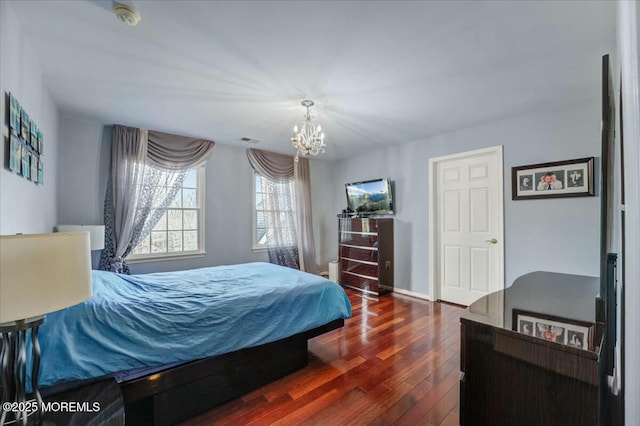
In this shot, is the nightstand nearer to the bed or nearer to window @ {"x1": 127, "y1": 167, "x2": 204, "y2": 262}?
the bed

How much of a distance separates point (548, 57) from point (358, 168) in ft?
10.9

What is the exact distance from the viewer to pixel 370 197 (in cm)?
484

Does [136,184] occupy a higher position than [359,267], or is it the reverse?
[136,184]

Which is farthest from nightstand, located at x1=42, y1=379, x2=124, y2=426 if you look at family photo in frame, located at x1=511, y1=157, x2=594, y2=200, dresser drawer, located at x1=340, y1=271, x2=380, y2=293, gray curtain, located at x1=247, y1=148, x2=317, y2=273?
family photo in frame, located at x1=511, y1=157, x2=594, y2=200

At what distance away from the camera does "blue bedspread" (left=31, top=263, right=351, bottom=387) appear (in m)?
1.46

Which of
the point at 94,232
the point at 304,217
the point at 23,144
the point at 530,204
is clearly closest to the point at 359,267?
the point at 304,217

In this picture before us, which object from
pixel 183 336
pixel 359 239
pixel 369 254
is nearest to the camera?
A: pixel 183 336

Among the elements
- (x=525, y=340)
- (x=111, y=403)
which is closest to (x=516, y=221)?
(x=525, y=340)

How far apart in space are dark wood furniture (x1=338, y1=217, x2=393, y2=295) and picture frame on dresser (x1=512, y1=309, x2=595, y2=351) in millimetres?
2999

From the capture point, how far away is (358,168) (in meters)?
5.21

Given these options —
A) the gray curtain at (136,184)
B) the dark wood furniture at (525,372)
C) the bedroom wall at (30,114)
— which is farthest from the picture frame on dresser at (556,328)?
the gray curtain at (136,184)

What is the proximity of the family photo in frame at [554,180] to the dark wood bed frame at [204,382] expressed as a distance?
296 cm

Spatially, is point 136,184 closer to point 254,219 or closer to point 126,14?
point 254,219

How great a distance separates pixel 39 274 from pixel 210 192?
3.61 m
